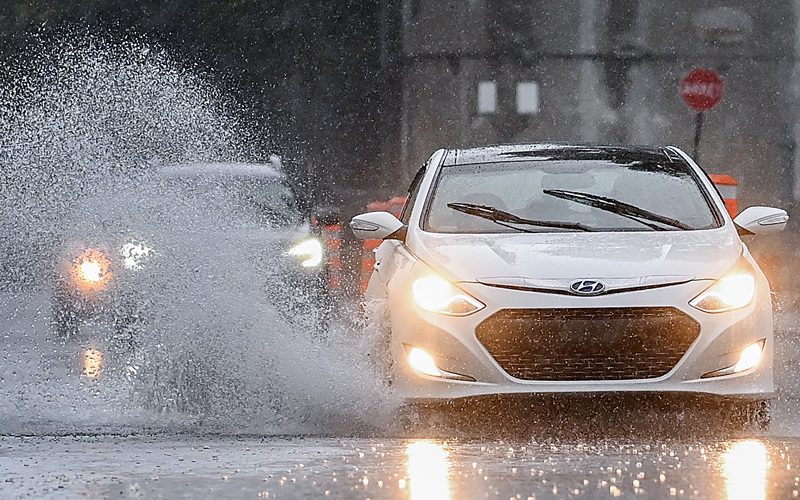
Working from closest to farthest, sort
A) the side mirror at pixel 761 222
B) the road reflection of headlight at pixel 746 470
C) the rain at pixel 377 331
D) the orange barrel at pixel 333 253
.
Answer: the road reflection of headlight at pixel 746 470 → the rain at pixel 377 331 → the side mirror at pixel 761 222 → the orange barrel at pixel 333 253

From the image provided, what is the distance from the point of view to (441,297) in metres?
7.98

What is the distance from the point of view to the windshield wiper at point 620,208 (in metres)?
8.81

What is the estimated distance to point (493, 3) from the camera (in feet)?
101

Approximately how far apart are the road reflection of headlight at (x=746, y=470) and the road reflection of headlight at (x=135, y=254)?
6.66 m

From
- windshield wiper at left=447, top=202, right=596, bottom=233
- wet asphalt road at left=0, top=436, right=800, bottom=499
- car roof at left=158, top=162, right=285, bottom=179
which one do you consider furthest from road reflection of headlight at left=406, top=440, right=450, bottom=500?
car roof at left=158, top=162, right=285, bottom=179

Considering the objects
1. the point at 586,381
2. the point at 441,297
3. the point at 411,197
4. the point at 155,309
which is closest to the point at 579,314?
the point at 586,381

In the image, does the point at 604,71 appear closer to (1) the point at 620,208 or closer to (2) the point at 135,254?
(2) the point at 135,254

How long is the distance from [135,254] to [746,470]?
298 inches

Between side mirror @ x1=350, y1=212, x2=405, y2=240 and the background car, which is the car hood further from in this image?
the background car

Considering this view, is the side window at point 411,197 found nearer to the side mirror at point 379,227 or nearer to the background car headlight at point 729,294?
the side mirror at point 379,227

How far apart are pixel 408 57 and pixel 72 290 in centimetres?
1767

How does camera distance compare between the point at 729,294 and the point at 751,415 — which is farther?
the point at 751,415

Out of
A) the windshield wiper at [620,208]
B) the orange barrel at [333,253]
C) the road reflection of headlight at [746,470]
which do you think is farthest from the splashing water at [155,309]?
the road reflection of headlight at [746,470]

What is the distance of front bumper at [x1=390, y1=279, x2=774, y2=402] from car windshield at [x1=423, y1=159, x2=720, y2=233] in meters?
0.93
